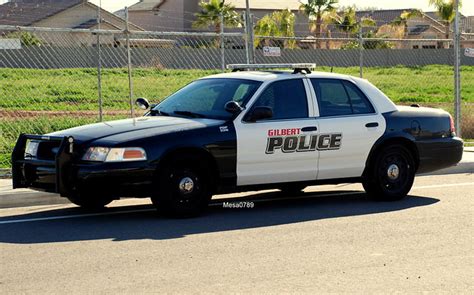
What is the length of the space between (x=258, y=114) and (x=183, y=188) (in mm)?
1160

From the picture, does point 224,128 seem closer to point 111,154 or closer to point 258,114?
point 258,114

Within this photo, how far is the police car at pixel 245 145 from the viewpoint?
391 inches

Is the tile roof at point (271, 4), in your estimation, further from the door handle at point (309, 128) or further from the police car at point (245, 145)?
the door handle at point (309, 128)

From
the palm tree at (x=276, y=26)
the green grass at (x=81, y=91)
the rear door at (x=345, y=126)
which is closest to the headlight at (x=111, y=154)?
the rear door at (x=345, y=126)

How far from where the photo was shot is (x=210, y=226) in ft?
32.5

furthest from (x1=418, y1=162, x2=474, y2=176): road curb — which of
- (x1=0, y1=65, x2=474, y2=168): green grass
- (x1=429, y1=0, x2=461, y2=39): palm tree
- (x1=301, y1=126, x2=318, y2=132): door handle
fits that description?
(x1=429, y1=0, x2=461, y2=39): palm tree

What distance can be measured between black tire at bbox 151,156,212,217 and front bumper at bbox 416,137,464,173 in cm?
293

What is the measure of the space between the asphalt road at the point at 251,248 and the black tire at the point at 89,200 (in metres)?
A: 0.15

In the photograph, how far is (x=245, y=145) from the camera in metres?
10.6

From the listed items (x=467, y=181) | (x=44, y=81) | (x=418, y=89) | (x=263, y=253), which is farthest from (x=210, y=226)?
(x=418, y=89)

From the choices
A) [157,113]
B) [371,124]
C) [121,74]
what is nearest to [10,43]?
[157,113]

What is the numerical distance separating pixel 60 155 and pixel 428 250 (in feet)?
12.2

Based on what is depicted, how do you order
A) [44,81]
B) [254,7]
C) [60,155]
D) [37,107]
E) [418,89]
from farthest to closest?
[254,7]
[418,89]
[44,81]
[37,107]
[60,155]

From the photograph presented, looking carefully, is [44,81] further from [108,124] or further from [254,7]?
[254,7]
